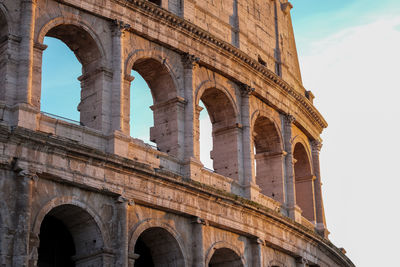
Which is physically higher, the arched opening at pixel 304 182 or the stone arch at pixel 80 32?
the stone arch at pixel 80 32

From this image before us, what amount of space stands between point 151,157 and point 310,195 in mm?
10364

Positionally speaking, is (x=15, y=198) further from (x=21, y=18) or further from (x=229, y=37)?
(x=229, y=37)

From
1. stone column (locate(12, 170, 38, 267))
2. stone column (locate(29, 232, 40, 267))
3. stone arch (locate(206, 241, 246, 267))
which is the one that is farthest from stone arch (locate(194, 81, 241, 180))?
stone column (locate(29, 232, 40, 267))

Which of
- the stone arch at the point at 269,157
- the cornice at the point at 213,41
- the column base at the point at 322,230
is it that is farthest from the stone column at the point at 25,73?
the column base at the point at 322,230

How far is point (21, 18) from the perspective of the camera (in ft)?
78.8

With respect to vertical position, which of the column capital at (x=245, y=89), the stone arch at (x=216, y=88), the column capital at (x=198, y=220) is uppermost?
the column capital at (x=245, y=89)

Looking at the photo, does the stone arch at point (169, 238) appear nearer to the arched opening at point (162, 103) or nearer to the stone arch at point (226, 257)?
the stone arch at point (226, 257)

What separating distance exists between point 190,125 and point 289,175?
6049mm

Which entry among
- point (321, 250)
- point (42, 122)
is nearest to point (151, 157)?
point (42, 122)

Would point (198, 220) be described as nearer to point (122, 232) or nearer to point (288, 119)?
point (122, 232)

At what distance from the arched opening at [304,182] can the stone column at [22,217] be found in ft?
48.6

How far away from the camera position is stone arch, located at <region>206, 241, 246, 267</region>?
27478 millimetres

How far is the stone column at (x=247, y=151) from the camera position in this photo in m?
29.2

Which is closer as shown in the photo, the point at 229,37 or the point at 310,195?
the point at 229,37
